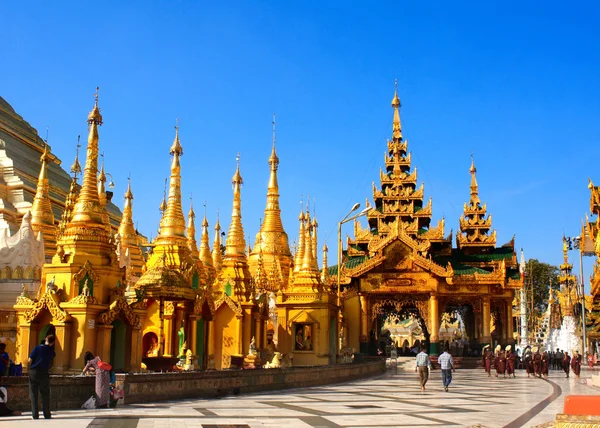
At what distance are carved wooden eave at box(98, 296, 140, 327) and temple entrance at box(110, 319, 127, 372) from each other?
0.97 ft

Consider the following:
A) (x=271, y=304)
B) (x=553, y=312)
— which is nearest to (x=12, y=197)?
(x=271, y=304)

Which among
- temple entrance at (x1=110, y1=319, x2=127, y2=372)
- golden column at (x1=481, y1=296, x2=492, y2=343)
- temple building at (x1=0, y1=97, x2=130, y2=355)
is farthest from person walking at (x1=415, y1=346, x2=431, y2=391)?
golden column at (x1=481, y1=296, x2=492, y2=343)

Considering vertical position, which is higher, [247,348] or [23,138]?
[23,138]

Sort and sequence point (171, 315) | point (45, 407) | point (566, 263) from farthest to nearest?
point (566, 263)
point (171, 315)
point (45, 407)

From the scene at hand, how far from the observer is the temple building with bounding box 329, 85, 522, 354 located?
42.4 metres

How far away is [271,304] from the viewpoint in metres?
35.7

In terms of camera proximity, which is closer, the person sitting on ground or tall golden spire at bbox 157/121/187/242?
the person sitting on ground

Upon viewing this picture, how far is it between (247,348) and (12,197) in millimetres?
16487

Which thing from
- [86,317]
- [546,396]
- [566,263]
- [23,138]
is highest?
[23,138]

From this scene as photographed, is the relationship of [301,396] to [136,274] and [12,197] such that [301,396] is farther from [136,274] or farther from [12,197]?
[12,197]

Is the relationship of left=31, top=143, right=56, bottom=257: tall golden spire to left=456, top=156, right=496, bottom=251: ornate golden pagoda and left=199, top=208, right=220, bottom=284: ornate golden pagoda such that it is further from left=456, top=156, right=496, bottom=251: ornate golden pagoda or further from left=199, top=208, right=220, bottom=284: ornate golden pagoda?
left=456, top=156, right=496, bottom=251: ornate golden pagoda

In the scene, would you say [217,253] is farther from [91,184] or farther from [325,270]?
[91,184]

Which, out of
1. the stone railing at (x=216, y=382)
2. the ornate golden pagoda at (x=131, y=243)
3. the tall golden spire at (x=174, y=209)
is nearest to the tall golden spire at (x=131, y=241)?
the ornate golden pagoda at (x=131, y=243)

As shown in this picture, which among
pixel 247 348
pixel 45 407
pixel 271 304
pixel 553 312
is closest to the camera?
pixel 45 407
